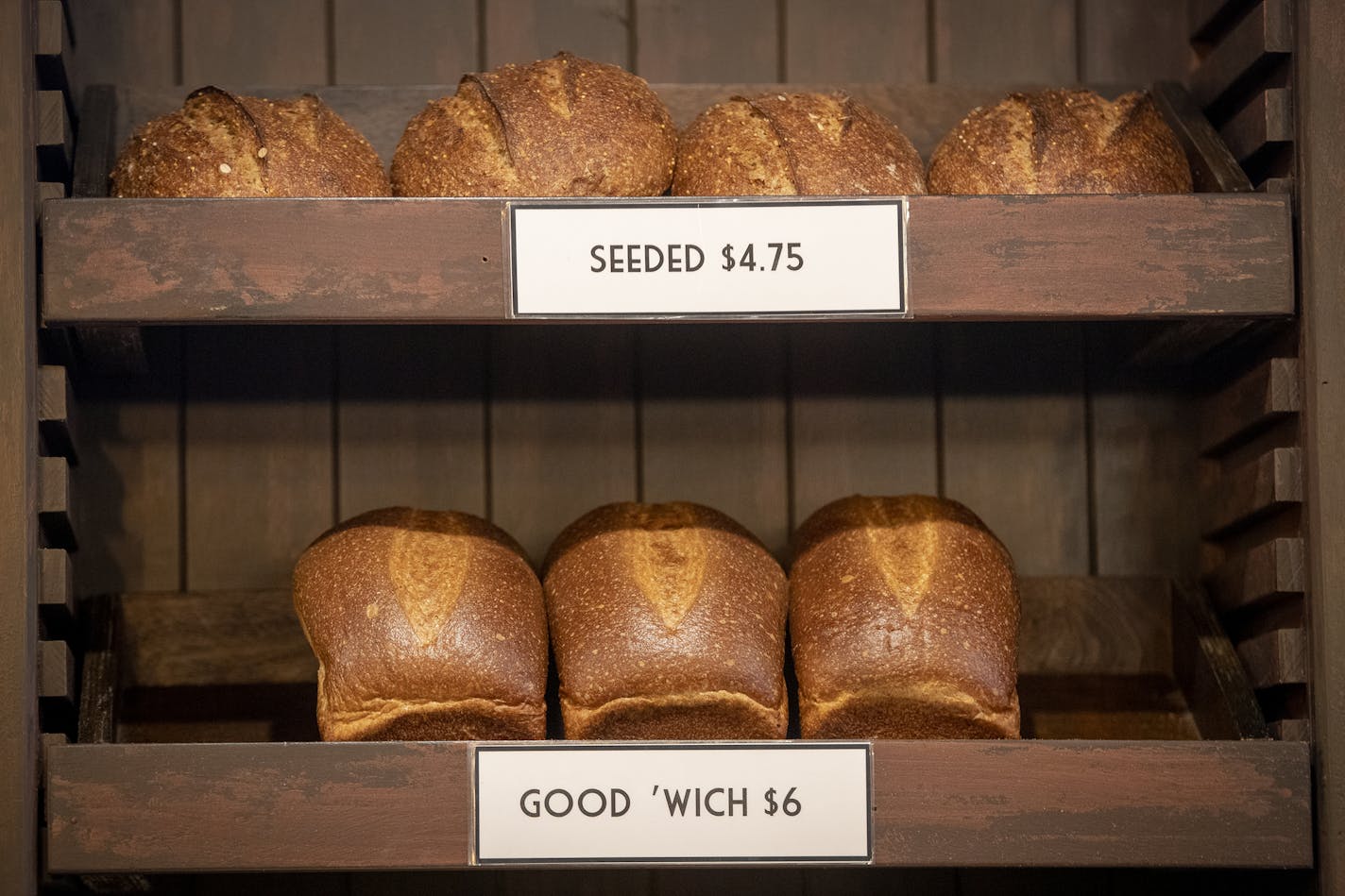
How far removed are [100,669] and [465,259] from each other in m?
0.58

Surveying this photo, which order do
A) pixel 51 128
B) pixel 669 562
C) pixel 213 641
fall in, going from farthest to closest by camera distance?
pixel 213 641
pixel 669 562
pixel 51 128

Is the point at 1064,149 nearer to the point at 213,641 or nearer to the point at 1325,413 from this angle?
the point at 1325,413

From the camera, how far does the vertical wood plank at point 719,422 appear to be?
1585 millimetres

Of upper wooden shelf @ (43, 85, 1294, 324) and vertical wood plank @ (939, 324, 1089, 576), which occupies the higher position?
upper wooden shelf @ (43, 85, 1294, 324)

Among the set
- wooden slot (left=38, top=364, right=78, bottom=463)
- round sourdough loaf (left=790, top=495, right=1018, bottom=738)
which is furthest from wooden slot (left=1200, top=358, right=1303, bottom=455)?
wooden slot (left=38, top=364, right=78, bottom=463)

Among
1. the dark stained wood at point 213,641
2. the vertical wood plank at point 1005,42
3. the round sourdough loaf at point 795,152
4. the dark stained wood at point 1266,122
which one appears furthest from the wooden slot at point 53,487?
the dark stained wood at point 1266,122

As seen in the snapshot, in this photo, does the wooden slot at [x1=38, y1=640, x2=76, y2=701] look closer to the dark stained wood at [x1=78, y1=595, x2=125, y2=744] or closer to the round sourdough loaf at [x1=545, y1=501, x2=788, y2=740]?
the dark stained wood at [x1=78, y1=595, x2=125, y2=744]

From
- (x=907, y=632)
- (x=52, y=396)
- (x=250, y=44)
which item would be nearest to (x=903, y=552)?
(x=907, y=632)

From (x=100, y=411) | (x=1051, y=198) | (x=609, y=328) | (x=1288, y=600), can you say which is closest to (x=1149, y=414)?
(x=1288, y=600)

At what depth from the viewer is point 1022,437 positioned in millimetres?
1599

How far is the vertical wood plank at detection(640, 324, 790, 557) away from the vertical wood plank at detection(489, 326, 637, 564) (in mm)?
29

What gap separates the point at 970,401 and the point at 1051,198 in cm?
40

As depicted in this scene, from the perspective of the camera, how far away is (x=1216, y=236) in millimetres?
1246

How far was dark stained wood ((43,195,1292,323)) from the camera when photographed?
3.95 ft
